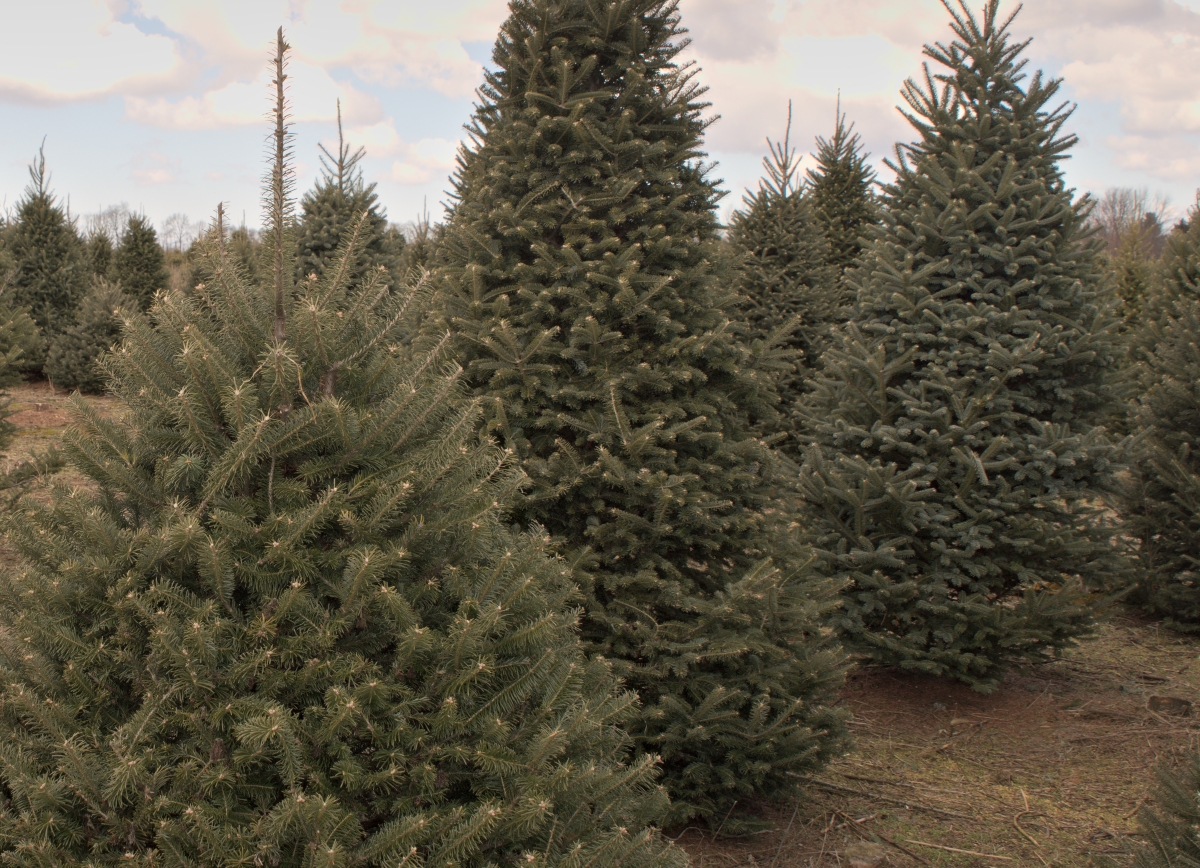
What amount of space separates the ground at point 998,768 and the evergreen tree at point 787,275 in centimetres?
408

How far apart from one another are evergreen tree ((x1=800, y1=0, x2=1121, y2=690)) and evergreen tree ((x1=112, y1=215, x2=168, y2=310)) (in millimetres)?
16801

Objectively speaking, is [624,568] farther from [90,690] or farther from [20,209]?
[20,209]

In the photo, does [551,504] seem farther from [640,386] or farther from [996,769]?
[996,769]

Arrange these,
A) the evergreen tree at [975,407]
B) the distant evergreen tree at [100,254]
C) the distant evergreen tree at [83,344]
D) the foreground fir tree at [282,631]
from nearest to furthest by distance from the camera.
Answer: the foreground fir tree at [282,631] < the evergreen tree at [975,407] < the distant evergreen tree at [83,344] < the distant evergreen tree at [100,254]

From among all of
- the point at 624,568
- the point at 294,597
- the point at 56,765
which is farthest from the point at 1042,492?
the point at 56,765

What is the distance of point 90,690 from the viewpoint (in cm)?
175

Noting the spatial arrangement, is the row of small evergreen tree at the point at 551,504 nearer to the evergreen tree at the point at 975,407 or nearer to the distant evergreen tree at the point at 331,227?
the evergreen tree at the point at 975,407

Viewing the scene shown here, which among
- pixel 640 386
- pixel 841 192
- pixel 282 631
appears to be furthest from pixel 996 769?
pixel 841 192

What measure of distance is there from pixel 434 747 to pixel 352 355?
96 cm

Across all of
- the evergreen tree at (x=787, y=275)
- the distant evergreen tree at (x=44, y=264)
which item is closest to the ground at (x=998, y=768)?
the evergreen tree at (x=787, y=275)

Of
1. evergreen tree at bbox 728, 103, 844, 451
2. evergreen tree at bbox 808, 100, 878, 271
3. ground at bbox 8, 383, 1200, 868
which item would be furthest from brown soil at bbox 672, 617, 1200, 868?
evergreen tree at bbox 808, 100, 878, 271

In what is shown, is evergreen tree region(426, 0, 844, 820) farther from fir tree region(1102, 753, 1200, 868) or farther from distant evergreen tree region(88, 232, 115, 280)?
distant evergreen tree region(88, 232, 115, 280)

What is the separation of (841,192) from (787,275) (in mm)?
4004

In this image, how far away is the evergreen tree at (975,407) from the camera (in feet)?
18.1
